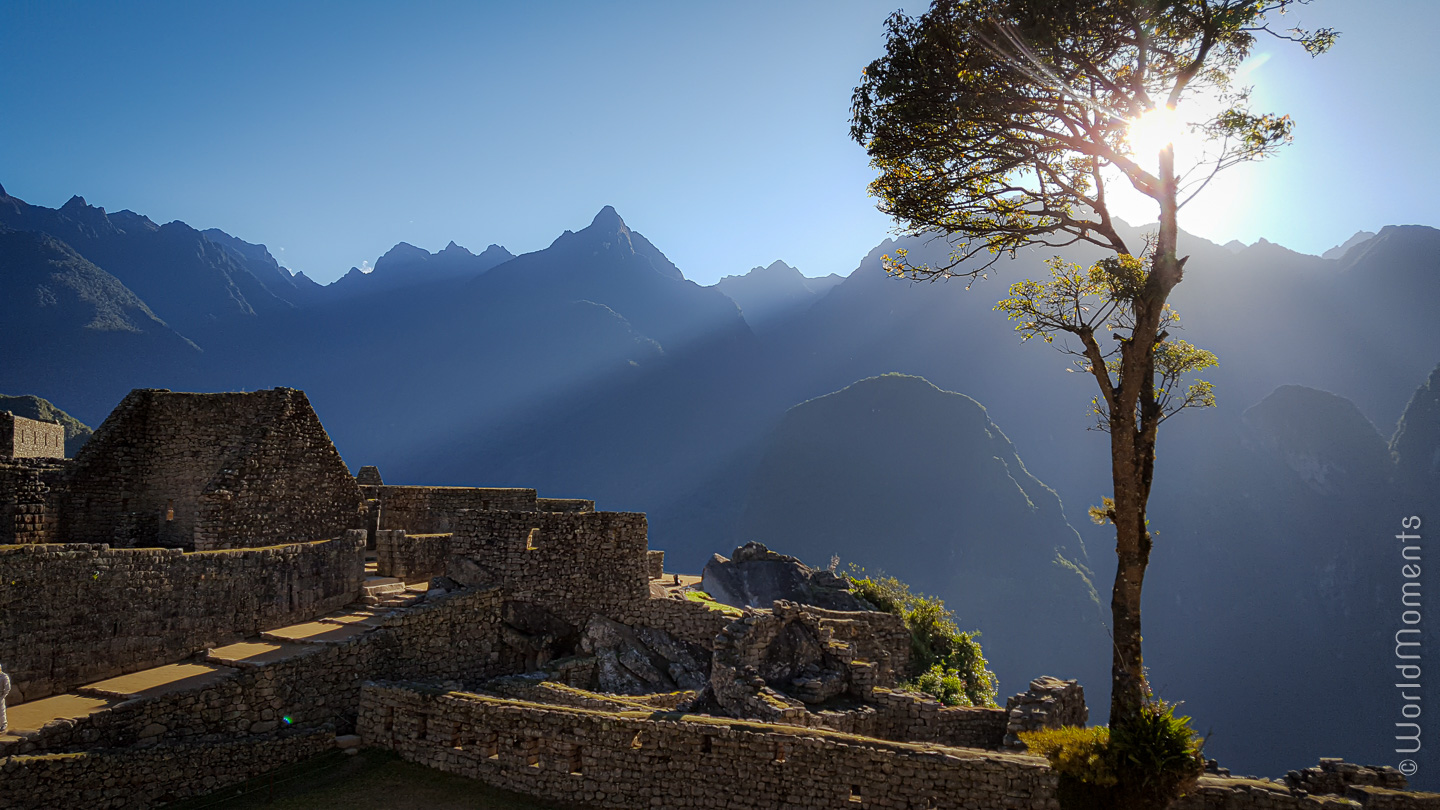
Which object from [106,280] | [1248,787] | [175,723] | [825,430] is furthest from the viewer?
[825,430]

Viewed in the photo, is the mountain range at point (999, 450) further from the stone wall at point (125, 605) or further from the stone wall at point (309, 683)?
the stone wall at point (125, 605)

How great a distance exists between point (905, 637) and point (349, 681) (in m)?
12.3

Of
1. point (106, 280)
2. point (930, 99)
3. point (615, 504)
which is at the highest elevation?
point (106, 280)

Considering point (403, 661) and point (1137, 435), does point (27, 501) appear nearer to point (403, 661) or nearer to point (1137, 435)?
point (403, 661)

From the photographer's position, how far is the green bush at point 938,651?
18.3m

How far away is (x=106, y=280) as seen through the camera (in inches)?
4985

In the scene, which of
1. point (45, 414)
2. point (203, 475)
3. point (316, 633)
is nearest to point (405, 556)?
point (203, 475)

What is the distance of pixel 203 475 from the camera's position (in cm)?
1602

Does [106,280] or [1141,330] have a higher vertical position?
[106,280]

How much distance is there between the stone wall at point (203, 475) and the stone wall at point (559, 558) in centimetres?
360

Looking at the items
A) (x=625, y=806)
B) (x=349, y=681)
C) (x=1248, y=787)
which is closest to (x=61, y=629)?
(x=349, y=681)

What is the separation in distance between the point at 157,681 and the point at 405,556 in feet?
25.2

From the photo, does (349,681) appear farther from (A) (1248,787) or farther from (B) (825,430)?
(B) (825,430)

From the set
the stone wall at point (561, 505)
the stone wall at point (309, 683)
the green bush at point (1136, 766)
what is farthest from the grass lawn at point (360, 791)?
the stone wall at point (561, 505)
